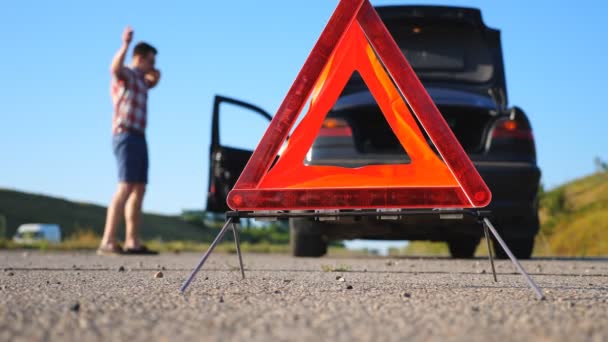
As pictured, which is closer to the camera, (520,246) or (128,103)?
(520,246)

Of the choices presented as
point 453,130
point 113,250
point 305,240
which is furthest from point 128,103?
point 453,130

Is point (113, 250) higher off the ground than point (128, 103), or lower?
lower

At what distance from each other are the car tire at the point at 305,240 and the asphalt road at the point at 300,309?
7.39 feet

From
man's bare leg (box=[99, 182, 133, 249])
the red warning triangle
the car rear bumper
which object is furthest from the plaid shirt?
the red warning triangle

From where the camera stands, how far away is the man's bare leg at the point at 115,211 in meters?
7.95

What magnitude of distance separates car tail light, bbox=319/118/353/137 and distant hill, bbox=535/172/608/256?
7811 millimetres

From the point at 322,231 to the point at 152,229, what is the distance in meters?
36.8

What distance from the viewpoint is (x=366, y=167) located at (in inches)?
139

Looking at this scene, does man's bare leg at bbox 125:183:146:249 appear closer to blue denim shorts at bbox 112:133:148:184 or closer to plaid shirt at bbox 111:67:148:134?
blue denim shorts at bbox 112:133:148:184

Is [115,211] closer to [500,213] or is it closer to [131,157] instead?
[131,157]

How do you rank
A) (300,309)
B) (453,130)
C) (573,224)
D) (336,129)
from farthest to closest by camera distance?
(573,224) → (453,130) → (336,129) → (300,309)

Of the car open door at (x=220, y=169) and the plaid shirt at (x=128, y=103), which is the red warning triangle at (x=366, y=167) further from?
the plaid shirt at (x=128, y=103)

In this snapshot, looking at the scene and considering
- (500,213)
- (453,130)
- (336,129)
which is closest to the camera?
(336,129)

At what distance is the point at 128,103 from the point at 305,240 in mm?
2466
